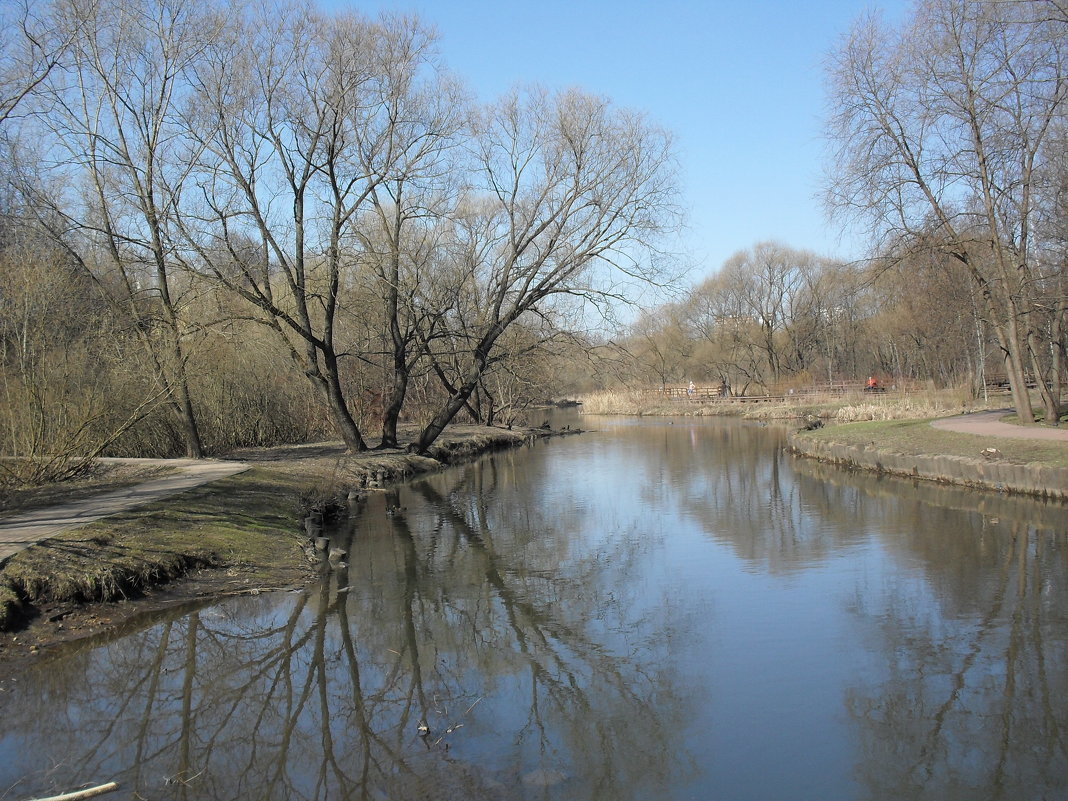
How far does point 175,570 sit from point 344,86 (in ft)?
46.9

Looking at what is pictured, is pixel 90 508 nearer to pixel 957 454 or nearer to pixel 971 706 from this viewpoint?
pixel 971 706

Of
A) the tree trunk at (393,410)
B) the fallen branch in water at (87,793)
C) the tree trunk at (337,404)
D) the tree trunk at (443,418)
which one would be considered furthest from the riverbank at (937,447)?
the fallen branch in water at (87,793)

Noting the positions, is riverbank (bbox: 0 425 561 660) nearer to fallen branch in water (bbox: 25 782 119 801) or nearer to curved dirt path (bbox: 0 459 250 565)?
curved dirt path (bbox: 0 459 250 565)

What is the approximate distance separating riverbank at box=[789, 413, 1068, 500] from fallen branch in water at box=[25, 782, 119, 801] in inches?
576

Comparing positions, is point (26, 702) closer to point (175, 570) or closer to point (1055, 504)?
point (175, 570)

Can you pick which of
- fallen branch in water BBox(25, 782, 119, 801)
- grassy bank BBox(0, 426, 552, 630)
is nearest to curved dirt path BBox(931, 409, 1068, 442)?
grassy bank BBox(0, 426, 552, 630)

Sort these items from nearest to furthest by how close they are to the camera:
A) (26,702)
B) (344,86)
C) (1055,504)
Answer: (26,702) < (1055,504) < (344,86)

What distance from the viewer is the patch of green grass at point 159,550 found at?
334 inches

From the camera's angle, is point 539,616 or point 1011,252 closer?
point 539,616

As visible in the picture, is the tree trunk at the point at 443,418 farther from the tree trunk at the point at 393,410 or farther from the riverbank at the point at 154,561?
the riverbank at the point at 154,561

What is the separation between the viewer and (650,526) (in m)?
14.9

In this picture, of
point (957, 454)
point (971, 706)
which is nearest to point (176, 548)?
point (971, 706)

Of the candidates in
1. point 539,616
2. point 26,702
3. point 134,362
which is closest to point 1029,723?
point 539,616

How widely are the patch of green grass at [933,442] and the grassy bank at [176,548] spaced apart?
12602 mm
